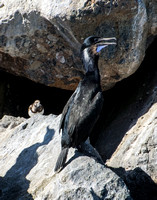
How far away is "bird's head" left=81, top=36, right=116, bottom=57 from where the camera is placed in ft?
18.6

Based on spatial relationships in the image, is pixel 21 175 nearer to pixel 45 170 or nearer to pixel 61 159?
pixel 45 170

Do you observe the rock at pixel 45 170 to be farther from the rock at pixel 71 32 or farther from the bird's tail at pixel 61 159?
the rock at pixel 71 32

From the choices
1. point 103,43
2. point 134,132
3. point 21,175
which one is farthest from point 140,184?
point 103,43

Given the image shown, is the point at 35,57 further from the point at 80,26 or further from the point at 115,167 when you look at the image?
the point at 115,167

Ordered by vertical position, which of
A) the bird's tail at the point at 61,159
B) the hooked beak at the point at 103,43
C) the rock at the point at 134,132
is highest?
the hooked beak at the point at 103,43

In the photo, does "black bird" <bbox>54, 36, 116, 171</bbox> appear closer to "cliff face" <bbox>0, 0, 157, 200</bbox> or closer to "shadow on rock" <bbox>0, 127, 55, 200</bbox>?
"cliff face" <bbox>0, 0, 157, 200</bbox>

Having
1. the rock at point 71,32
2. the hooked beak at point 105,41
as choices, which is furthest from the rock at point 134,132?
the hooked beak at point 105,41

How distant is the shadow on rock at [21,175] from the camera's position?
16.2ft

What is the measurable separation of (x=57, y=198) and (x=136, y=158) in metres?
1.67

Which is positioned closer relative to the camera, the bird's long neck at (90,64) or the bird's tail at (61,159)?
the bird's tail at (61,159)

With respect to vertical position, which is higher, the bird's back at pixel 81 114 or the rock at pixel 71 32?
the rock at pixel 71 32

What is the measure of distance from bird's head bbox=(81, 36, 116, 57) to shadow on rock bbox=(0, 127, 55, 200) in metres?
1.08

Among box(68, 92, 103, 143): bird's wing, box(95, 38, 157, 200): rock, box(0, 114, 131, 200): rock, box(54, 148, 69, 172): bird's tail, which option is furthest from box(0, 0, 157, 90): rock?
box(54, 148, 69, 172): bird's tail

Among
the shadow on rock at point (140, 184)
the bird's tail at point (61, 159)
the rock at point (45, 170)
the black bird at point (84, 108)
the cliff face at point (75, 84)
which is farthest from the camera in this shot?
the shadow on rock at point (140, 184)
